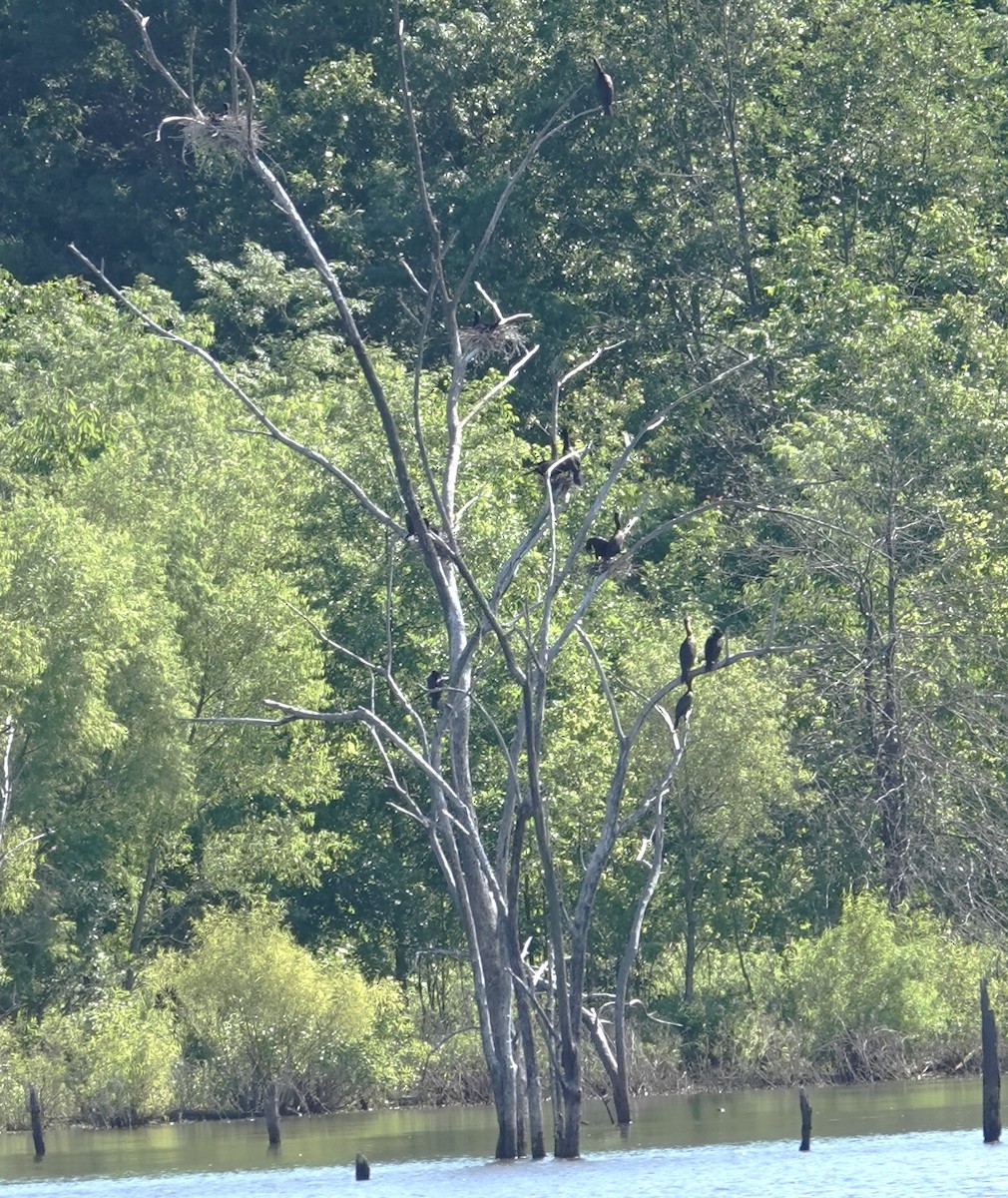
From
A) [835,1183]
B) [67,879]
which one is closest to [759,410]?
[67,879]

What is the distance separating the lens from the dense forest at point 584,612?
3422 cm

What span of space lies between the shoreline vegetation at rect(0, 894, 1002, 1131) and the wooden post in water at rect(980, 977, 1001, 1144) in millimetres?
9957

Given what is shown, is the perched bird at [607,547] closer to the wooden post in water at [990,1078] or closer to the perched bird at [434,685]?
the perched bird at [434,685]

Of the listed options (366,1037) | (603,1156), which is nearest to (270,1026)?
(366,1037)

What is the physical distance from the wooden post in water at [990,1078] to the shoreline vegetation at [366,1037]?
9.96m

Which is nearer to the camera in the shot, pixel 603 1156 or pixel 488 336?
pixel 488 336

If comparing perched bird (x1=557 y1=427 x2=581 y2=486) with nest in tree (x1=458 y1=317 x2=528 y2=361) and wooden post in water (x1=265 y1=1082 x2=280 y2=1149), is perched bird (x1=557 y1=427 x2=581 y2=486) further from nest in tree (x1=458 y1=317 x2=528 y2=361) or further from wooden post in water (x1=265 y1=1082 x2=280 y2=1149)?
wooden post in water (x1=265 y1=1082 x2=280 y2=1149)

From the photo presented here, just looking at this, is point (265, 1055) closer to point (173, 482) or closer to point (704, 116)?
point (173, 482)

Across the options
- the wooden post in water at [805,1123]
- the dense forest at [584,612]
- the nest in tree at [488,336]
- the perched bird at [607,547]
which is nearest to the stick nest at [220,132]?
the nest in tree at [488,336]

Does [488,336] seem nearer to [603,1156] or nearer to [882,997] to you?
[603,1156]

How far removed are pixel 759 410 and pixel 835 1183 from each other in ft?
88.2

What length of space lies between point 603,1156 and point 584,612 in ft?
20.0

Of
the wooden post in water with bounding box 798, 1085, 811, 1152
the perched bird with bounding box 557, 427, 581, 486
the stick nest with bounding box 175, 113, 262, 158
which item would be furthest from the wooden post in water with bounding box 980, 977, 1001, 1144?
the stick nest with bounding box 175, 113, 262, 158

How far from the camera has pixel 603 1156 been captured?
24219mm
